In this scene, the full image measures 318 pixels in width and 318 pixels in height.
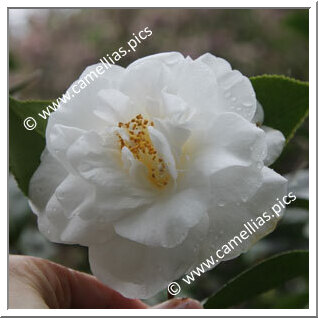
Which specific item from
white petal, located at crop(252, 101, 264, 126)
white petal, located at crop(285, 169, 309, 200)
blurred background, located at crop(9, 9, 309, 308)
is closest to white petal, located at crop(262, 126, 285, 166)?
white petal, located at crop(252, 101, 264, 126)

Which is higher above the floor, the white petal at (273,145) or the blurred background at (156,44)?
the blurred background at (156,44)

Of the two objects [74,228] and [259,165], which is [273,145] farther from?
[74,228]

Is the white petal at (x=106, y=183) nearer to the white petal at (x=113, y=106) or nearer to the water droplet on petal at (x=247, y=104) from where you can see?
the white petal at (x=113, y=106)

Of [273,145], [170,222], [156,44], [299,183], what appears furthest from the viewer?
[156,44]

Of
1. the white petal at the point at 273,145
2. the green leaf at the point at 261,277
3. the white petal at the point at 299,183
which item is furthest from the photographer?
the white petal at the point at 299,183

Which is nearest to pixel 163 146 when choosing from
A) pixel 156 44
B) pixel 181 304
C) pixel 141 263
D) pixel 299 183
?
pixel 141 263

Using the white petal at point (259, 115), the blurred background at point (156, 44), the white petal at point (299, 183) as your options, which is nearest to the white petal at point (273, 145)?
the white petal at point (259, 115)
